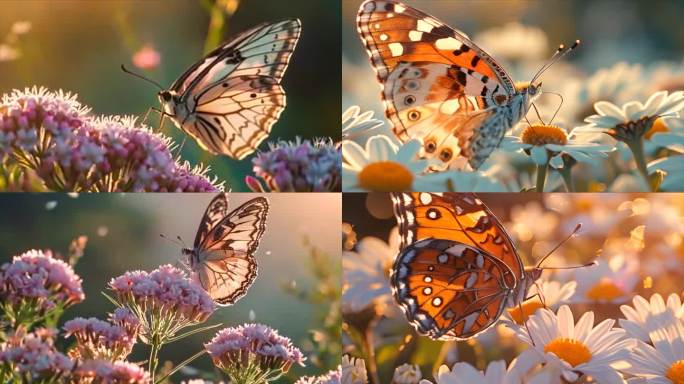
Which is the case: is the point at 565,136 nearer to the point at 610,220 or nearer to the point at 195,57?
the point at 610,220

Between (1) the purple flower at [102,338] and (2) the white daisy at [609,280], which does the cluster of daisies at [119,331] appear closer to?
(1) the purple flower at [102,338]

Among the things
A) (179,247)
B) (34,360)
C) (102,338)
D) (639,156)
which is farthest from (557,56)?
(34,360)

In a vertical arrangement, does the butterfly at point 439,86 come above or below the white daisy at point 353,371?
above

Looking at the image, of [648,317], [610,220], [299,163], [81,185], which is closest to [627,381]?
[648,317]

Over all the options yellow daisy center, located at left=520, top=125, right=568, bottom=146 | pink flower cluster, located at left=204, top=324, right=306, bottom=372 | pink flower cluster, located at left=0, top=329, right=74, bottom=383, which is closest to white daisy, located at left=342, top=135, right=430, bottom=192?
yellow daisy center, located at left=520, top=125, right=568, bottom=146

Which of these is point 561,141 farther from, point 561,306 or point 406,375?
point 406,375

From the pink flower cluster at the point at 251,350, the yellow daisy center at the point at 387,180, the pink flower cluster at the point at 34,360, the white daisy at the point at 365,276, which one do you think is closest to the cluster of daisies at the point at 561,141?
the yellow daisy center at the point at 387,180
